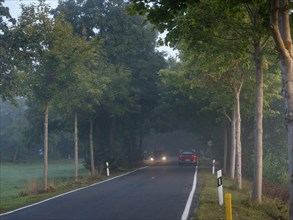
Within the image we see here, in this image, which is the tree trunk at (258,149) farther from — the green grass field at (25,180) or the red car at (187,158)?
the red car at (187,158)

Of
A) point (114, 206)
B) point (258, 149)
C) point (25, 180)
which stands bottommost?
point (25, 180)

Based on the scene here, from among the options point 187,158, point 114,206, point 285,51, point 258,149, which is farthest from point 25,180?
point 285,51

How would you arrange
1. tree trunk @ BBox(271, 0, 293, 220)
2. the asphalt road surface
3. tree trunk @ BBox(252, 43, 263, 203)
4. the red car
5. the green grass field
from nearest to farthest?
tree trunk @ BBox(271, 0, 293, 220) → the asphalt road surface → tree trunk @ BBox(252, 43, 263, 203) → the green grass field → the red car

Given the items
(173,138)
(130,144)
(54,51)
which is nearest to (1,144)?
(173,138)

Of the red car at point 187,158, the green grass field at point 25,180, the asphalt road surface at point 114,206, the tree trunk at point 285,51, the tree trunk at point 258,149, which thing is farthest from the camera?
the red car at point 187,158

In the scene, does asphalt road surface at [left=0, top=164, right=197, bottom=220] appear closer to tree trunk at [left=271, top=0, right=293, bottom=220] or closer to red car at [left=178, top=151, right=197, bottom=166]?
tree trunk at [left=271, top=0, right=293, bottom=220]

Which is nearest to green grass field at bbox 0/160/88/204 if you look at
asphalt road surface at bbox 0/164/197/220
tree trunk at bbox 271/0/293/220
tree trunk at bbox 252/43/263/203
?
asphalt road surface at bbox 0/164/197/220

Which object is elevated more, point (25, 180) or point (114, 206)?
point (114, 206)

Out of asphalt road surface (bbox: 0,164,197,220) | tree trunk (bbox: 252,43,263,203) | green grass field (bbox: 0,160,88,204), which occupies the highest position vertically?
tree trunk (bbox: 252,43,263,203)

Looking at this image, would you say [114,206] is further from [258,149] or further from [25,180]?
[25,180]

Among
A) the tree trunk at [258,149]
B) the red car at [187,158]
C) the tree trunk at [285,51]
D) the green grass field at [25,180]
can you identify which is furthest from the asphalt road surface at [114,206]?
the red car at [187,158]

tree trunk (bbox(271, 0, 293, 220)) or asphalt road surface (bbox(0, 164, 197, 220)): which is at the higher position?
tree trunk (bbox(271, 0, 293, 220))

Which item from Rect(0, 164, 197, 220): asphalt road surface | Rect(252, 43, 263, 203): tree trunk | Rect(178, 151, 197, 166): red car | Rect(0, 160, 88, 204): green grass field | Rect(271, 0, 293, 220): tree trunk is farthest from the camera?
Rect(178, 151, 197, 166): red car

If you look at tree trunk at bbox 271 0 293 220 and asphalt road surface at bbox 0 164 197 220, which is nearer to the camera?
tree trunk at bbox 271 0 293 220
